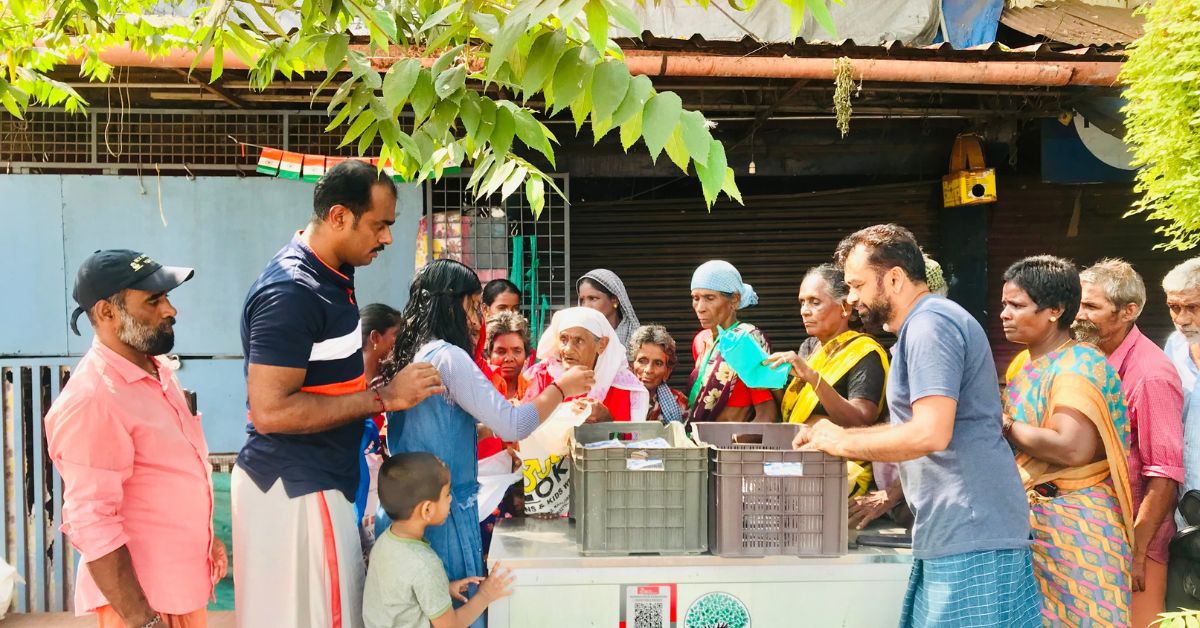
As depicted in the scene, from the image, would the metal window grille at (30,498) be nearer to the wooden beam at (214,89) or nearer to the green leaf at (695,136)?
the wooden beam at (214,89)

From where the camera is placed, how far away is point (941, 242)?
733 centimetres

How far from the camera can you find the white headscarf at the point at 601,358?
11.6ft

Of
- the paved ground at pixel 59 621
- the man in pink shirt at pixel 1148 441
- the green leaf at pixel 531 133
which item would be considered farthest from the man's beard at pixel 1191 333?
the paved ground at pixel 59 621

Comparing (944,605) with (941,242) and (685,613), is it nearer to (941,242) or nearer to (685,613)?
(685,613)

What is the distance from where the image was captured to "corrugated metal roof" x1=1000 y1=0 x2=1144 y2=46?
627 cm

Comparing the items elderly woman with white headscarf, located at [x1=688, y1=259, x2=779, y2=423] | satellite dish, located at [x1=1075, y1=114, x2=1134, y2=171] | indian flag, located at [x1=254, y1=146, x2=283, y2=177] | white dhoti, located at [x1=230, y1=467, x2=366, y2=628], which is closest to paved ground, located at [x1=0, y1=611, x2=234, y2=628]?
white dhoti, located at [x1=230, y1=467, x2=366, y2=628]

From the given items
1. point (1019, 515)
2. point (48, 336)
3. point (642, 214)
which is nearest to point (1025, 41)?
point (642, 214)

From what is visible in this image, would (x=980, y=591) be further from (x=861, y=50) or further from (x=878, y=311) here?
(x=861, y=50)

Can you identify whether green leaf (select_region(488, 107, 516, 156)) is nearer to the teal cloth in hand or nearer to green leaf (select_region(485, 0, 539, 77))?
green leaf (select_region(485, 0, 539, 77))

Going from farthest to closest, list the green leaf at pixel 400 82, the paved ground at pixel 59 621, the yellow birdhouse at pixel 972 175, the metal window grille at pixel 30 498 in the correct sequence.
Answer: the yellow birdhouse at pixel 972 175 < the metal window grille at pixel 30 498 < the paved ground at pixel 59 621 < the green leaf at pixel 400 82

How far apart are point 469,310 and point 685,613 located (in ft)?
3.99

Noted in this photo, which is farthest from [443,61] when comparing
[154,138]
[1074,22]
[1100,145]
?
[1074,22]

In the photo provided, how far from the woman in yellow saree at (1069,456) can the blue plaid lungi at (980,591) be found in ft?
0.95

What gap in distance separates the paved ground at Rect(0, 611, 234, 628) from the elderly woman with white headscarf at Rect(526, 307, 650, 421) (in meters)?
2.45
